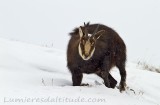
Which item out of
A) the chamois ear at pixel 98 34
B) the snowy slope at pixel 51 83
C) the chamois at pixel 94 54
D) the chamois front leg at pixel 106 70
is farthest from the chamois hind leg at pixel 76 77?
the chamois ear at pixel 98 34

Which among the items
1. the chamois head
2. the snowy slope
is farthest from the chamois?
the snowy slope

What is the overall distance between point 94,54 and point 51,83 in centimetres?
91

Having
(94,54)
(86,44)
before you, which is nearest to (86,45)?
(86,44)

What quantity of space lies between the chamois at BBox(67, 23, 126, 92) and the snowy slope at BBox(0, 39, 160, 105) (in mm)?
220

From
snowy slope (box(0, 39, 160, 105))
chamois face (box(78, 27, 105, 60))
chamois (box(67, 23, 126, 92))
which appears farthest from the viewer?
chamois (box(67, 23, 126, 92))

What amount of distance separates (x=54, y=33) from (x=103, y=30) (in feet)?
62.7

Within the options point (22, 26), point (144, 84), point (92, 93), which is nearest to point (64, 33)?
point (22, 26)

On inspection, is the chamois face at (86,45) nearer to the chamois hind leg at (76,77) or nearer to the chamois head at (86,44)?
the chamois head at (86,44)

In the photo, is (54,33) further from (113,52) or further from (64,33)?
(113,52)

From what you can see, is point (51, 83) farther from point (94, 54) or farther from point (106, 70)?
point (106, 70)

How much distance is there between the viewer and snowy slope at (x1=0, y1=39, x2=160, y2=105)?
662 cm

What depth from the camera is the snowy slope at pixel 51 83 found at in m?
6.62

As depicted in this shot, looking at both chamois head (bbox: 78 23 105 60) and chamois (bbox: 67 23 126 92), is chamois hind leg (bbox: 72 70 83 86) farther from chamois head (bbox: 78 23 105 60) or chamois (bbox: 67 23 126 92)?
chamois head (bbox: 78 23 105 60)

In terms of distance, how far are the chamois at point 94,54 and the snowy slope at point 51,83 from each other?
0.72 ft
